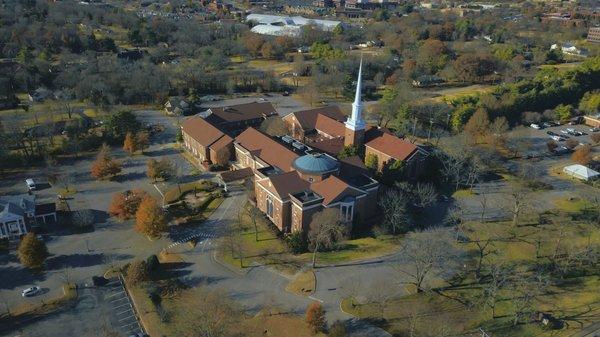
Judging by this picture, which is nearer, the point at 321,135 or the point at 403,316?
the point at 403,316

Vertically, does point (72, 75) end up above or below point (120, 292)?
above

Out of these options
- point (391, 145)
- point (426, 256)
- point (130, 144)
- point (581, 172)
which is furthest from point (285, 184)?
point (581, 172)

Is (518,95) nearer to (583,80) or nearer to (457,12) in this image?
(583,80)

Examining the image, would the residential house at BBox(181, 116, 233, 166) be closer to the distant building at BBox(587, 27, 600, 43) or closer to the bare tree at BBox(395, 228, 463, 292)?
the bare tree at BBox(395, 228, 463, 292)

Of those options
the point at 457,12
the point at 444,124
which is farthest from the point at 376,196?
the point at 457,12

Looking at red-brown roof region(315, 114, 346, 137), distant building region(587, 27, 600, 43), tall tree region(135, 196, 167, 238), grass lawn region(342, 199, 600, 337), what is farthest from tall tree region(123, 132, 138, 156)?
distant building region(587, 27, 600, 43)

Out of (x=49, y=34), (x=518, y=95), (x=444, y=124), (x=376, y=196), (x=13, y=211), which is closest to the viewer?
(x=13, y=211)
